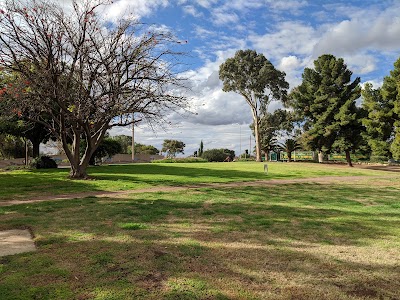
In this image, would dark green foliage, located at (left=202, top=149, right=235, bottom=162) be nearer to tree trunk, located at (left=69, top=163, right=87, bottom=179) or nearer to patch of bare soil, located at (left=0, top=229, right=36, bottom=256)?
tree trunk, located at (left=69, top=163, right=87, bottom=179)

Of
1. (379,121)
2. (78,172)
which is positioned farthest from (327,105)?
(78,172)

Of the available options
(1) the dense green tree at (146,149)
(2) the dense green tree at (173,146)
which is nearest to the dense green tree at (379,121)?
(2) the dense green tree at (173,146)

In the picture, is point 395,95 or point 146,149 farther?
point 146,149

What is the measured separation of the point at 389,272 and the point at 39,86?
1603 centimetres

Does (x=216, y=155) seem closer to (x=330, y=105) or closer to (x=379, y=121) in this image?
(x=330, y=105)

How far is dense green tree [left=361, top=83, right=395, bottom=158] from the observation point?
29969 millimetres

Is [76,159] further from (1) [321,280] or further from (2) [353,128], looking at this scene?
(2) [353,128]

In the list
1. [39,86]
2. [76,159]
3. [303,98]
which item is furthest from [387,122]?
[39,86]

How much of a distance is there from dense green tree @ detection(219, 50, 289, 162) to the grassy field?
127 feet

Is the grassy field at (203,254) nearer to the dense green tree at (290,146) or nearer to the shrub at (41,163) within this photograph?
the shrub at (41,163)

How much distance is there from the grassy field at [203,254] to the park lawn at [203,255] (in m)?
0.01

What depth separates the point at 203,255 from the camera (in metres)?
4.73

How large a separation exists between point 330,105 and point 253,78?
44.8ft

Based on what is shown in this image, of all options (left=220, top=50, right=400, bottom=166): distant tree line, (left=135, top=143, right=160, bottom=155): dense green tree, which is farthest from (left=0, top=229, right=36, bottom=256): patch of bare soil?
(left=135, top=143, right=160, bottom=155): dense green tree
